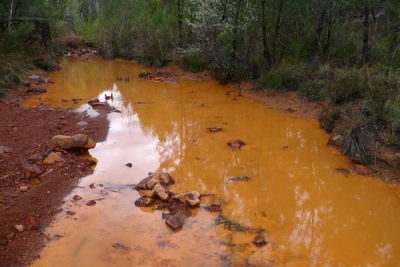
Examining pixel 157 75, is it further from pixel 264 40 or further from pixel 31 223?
pixel 31 223

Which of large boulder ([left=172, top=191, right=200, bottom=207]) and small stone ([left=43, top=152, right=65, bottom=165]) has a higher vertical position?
small stone ([left=43, top=152, right=65, bottom=165])

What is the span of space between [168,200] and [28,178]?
7.71 ft

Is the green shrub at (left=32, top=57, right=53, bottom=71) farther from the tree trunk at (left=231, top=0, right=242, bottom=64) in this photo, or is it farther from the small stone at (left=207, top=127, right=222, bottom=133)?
the small stone at (left=207, top=127, right=222, bottom=133)

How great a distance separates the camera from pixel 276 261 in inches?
177

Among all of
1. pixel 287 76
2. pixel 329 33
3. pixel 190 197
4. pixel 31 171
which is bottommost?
pixel 190 197

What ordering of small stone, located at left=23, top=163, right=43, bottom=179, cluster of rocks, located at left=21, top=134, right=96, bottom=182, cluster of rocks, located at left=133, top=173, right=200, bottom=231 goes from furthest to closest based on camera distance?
cluster of rocks, located at left=21, top=134, right=96, bottom=182 < small stone, located at left=23, top=163, right=43, bottom=179 < cluster of rocks, located at left=133, top=173, right=200, bottom=231

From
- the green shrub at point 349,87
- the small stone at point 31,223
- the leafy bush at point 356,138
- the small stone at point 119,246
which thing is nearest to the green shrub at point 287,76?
the green shrub at point 349,87

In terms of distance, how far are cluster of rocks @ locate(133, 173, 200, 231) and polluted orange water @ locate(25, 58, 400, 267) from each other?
0.33 feet

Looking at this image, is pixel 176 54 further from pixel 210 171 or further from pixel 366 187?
pixel 366 187

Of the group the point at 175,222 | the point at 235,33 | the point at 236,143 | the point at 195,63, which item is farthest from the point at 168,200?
the point at 195,63

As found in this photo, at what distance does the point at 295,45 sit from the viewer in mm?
12047

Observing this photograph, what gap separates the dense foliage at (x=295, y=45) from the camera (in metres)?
9.05

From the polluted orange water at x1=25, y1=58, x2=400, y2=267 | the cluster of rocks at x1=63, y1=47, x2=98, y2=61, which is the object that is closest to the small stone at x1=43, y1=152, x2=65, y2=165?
the polluted orange water at x1=25, y1=58, x2=400, y2=267

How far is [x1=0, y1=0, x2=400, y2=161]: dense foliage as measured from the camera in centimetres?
905
